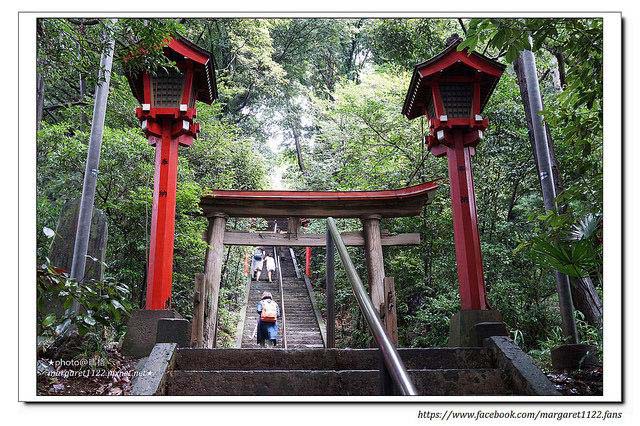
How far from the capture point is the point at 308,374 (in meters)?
3.05

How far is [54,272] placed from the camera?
2.41 meters

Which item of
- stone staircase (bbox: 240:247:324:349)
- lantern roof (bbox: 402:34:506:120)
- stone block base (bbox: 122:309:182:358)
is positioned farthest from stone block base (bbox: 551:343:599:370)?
stone staircase (bbox: 240:247:324:349)

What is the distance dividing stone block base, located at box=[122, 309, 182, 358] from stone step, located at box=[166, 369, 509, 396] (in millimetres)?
1158

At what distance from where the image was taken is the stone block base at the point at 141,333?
13.4 feet

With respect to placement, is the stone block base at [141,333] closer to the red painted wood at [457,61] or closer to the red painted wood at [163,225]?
the red painted wood at [163,225]

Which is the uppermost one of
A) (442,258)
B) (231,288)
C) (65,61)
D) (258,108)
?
(258,108)

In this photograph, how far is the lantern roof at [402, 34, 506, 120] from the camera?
516 centimetres

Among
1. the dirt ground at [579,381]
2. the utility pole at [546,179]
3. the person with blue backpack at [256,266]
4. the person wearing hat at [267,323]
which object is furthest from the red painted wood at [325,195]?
the person with blue backpack at [256,266]

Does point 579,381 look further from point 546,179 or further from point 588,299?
point 588,299

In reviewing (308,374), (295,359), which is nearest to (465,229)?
(295,359)

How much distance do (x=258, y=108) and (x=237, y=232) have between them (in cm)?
745

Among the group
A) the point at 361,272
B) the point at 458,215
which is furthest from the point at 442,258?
the point at 458,215

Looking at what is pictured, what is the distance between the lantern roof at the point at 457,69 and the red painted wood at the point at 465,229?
0.57 metres
